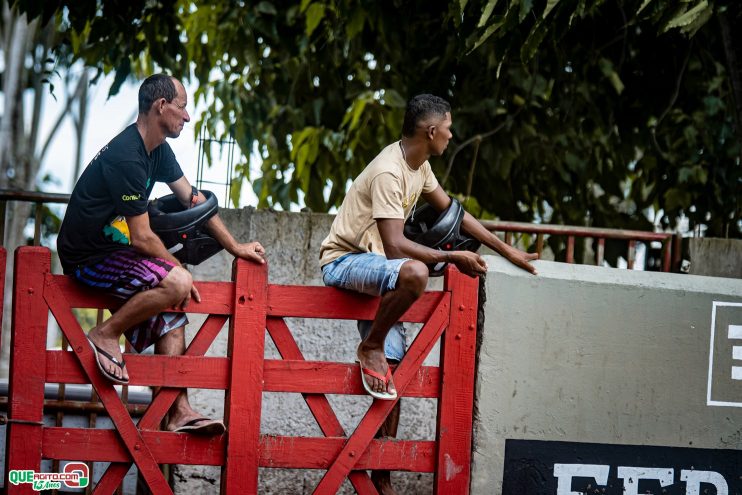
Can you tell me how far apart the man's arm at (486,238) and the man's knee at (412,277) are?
Answer: 72 cm

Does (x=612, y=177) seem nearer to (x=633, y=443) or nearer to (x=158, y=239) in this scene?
(x=633, y=443)

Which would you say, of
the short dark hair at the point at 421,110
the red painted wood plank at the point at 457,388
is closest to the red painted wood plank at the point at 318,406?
the red painted wood plank at the point at 457,388

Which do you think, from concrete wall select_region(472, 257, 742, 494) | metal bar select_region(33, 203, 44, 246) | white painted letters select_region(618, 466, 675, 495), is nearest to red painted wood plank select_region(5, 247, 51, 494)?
metal bar select_region(33, 203, 44, 246)

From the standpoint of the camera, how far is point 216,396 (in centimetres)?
529

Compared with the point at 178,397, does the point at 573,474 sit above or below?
below

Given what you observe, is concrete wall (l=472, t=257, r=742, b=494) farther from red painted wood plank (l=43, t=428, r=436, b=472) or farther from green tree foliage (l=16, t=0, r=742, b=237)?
green tree foliage (l=16, t=0, r=742, b=237)

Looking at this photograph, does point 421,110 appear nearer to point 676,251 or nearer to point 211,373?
point 211,373

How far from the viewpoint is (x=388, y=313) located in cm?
430

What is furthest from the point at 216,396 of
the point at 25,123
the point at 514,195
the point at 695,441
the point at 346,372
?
the point at 25,123

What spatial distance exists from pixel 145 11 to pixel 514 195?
3494mm

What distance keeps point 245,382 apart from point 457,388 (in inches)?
41.7

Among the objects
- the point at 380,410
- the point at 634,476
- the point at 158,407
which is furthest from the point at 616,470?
the point at 158,407

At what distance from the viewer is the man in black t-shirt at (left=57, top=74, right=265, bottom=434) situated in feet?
13.6

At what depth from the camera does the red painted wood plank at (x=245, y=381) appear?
4.35m
